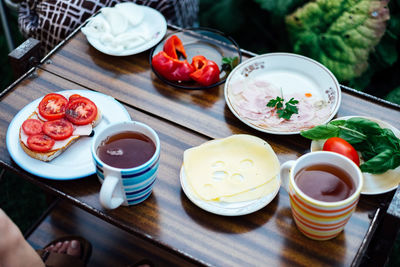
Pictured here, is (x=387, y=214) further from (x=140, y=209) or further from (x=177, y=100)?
(x=177, y=100)

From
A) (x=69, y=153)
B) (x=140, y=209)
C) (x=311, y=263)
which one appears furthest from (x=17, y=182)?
(x=311, y=263)

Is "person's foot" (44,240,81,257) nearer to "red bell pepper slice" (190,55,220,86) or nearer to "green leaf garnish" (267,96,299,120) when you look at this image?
"red bell pepper slice" (190,55,220,86)

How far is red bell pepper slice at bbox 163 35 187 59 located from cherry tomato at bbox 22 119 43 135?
0.56 metres

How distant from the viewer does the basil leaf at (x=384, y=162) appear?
1283mm

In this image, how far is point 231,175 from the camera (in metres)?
1.37

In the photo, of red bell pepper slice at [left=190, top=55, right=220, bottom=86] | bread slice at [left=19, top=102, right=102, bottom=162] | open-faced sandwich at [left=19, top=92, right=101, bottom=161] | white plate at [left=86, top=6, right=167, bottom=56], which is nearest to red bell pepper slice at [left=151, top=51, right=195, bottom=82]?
red bell pepper slice at [left=190, top=55, right=220, bottom=86]

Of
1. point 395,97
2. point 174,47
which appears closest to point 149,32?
point 174,47

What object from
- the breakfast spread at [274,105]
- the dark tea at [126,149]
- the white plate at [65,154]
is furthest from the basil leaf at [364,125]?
the white plate at [65,154]

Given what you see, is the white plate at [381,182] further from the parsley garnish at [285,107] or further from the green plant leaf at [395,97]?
the green plant leaf at [395,97]

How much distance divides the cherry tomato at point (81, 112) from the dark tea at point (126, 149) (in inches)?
8.4

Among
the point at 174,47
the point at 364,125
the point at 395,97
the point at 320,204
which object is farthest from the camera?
the point at 395,97

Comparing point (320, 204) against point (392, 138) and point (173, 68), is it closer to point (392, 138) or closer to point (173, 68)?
point (392, 138)

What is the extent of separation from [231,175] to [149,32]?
0.77 meters

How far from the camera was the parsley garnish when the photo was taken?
1.50 metres
